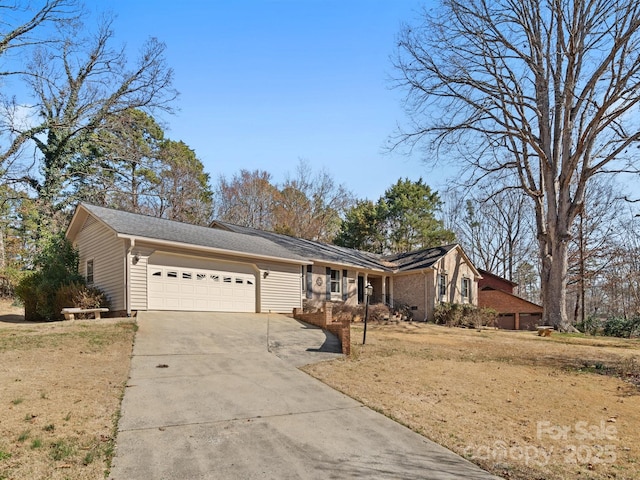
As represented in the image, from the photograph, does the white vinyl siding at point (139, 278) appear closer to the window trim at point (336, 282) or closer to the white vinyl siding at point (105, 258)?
the white vinyl siding at point (105, 258)

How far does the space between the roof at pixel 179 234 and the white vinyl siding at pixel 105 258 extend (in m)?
0.48

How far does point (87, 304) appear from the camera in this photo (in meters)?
14.4

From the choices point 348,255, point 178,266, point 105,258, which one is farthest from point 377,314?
point 105,258

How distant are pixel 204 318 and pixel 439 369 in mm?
8123

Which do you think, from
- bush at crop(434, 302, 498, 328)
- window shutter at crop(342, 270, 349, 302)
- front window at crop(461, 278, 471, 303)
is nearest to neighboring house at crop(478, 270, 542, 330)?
front window at crop(461, 278, 471, 303)

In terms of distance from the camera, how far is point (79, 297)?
1455 cm

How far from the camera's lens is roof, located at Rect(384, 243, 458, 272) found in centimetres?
2475

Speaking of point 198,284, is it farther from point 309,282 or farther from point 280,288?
point 309,282

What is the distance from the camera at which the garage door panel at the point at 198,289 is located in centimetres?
1503

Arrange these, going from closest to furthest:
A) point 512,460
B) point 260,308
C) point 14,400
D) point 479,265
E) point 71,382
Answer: point 512,460, point 14,400, point 71,382, point 260,308, point 479,265

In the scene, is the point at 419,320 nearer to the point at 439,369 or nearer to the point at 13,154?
the point at 439,369

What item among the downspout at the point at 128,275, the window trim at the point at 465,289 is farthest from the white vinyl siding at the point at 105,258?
the window trim at the point at 465,289

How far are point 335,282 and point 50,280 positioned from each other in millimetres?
12878

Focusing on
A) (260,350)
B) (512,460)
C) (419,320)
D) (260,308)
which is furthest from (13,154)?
(512,460)
